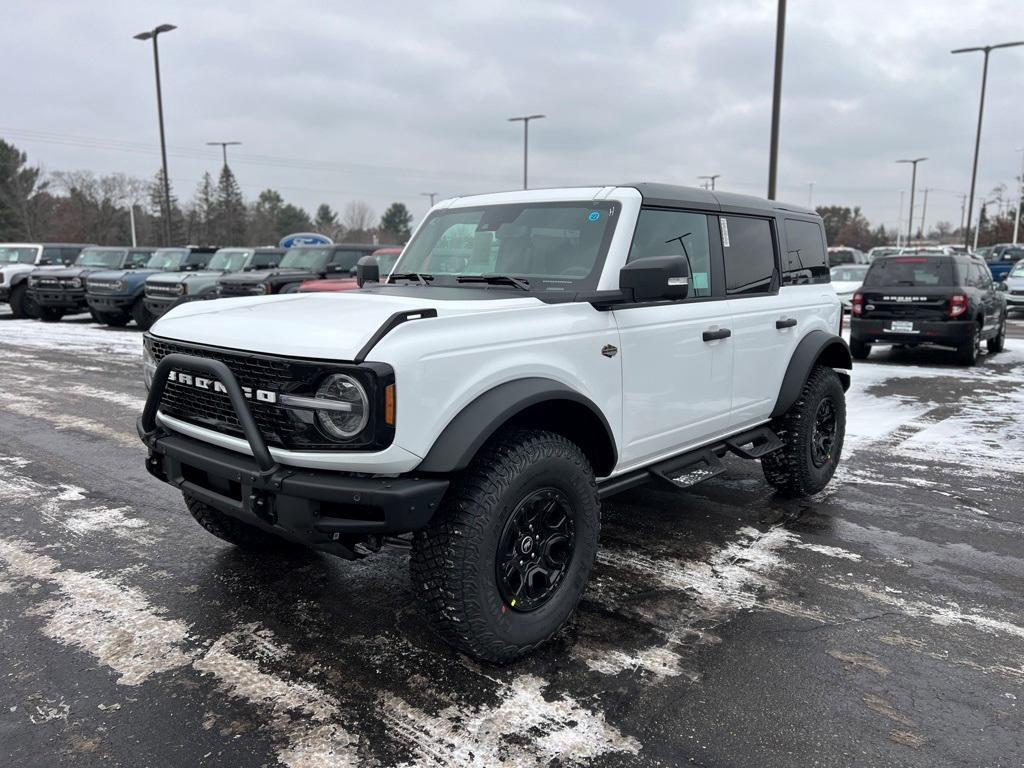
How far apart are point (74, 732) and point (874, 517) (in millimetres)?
4487

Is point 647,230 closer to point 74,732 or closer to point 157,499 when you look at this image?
point 74,732

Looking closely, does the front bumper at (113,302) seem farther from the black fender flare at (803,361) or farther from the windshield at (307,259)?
the black fender flare at (803,361)

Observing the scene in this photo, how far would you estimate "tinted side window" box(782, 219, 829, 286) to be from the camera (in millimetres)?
5219

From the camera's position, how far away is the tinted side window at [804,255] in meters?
5.22

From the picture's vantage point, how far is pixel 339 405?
2.69m

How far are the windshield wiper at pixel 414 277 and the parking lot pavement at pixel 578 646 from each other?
1.58 m

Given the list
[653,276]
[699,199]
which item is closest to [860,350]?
[699,199]

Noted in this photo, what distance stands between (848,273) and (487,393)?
56.2 feet

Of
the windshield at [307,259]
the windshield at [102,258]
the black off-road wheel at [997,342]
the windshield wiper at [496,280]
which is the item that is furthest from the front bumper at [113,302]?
the black off-road wheel at [997,342]

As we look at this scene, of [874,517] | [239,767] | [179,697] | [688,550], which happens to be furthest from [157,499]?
[874,517]

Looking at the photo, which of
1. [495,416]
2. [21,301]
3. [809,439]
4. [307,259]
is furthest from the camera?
[21,301]

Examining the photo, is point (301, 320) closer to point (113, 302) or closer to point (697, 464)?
point (697, 464)

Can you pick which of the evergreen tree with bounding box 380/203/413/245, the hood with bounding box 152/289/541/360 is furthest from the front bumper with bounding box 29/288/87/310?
the evergreen tree with bounding box 380/203/413/245

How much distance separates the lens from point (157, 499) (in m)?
5.14
